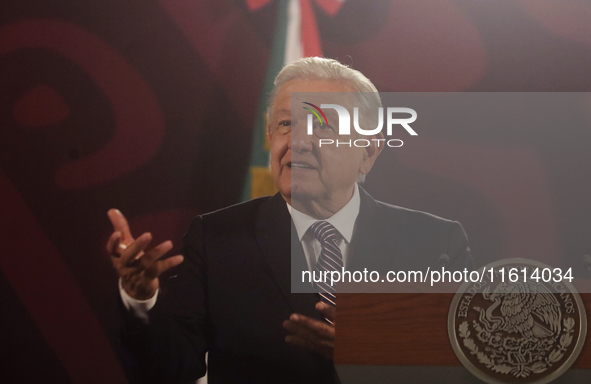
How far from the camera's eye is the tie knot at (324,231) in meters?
1.87

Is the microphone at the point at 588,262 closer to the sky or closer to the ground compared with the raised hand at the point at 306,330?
closer to the ground

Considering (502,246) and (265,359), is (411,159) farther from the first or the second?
(265,359)

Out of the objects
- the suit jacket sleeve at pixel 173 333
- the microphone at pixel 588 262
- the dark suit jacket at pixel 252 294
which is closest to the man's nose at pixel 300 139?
the dark suit jacket at pixel 252 294

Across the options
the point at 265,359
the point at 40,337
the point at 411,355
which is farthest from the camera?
the point at 40,337

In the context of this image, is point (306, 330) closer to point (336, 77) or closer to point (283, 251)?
point (283, 251)

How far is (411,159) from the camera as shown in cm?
189

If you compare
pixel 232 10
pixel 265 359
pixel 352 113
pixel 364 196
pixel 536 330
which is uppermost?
pixel 232 10

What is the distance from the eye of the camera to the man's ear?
6.18 ft

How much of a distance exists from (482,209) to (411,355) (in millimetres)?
696

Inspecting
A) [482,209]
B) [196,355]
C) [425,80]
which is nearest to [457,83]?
[425,80]

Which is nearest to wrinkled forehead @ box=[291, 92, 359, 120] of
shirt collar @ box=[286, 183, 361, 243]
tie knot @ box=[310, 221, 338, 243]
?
shirt collar @ box=[286, 183, 361, 243]

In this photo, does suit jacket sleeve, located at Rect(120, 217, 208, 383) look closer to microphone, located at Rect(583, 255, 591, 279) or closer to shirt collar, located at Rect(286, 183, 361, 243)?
shirt collar, located at Rect(286, 183, 361, 243)

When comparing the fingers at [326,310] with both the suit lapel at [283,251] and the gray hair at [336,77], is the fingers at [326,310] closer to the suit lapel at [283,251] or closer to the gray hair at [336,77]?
the suit lapel at [283,251]

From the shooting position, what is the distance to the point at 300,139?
187 cm
